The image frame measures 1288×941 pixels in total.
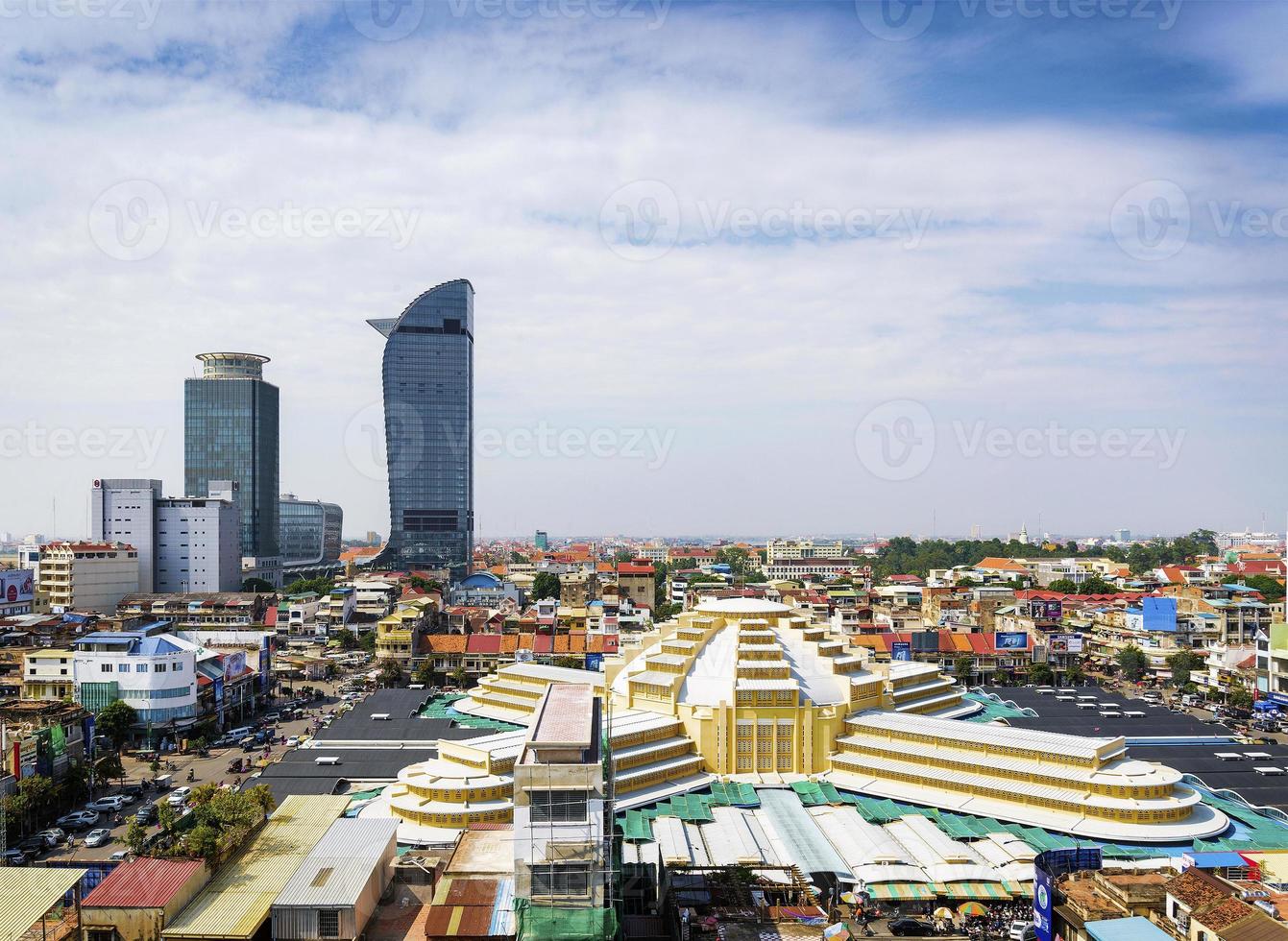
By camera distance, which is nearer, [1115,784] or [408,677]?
[1115,784]

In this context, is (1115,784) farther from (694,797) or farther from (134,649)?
(134,649)

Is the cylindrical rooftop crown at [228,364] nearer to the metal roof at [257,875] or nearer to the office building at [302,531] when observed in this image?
the office building at [302,531]

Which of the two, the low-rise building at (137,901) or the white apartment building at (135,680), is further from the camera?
the white apartment building at (135,680)

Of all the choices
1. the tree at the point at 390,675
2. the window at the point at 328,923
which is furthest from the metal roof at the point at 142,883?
the tree at the point at 390,675

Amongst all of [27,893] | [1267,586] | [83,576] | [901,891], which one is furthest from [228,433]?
[1267,586]

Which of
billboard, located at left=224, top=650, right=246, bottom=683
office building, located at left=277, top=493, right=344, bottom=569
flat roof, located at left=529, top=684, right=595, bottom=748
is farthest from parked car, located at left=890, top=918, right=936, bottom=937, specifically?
office building, located at left=277, top=493, right=344, bottom=569

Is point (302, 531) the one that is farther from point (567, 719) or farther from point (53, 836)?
point (567, 719)

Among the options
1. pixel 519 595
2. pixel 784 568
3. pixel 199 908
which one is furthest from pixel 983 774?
pixel 784 568
